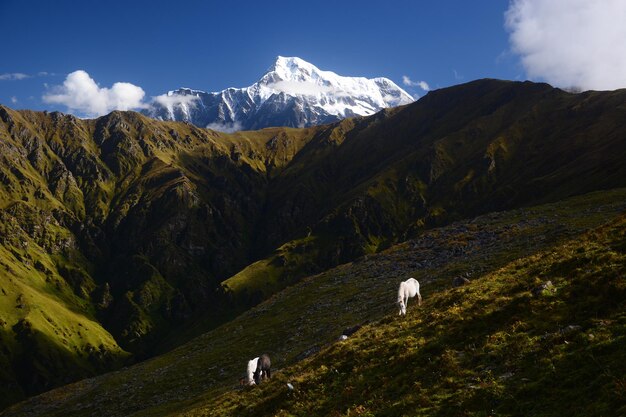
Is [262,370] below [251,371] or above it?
above

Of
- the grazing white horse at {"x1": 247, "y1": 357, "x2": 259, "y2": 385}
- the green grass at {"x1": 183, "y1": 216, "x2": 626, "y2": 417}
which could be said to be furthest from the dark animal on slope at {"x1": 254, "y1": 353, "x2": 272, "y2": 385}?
the green grass at {"x1": 183, "y1": 216, "x2": 626, "y2": 417}

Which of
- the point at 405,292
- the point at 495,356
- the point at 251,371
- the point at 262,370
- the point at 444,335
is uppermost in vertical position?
the point at 405,292

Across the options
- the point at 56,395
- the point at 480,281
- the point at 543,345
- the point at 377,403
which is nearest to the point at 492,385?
the point at 543,345

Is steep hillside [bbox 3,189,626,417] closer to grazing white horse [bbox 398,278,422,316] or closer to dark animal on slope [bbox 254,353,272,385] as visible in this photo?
grazing white horse [bbox 398,278,422,316]

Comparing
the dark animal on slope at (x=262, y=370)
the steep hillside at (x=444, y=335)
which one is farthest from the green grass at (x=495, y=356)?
the dark animal on slope at (x=262, y=370)

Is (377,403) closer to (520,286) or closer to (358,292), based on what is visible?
(520,286)

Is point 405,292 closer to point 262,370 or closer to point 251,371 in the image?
point 262,370

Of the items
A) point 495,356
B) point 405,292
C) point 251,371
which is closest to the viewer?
point 495,356

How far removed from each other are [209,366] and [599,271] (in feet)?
176

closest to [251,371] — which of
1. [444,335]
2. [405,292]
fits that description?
[405,292]

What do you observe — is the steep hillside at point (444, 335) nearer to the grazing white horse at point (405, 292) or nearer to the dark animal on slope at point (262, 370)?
the grazing white horse at point (405, 292)

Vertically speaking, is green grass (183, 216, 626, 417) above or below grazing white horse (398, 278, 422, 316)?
below

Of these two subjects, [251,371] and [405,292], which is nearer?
[251,371]

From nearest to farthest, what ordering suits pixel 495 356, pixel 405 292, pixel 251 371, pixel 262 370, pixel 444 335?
1. pixel 495 356
2. pixel 444 335
3. pixel 262 370
4. pixel 251 371
5. pixel 405 292
